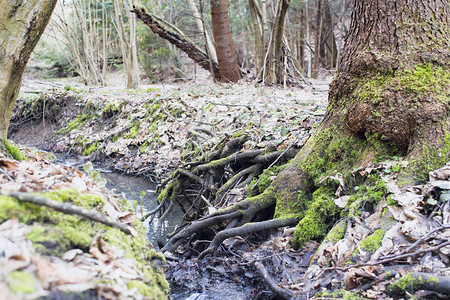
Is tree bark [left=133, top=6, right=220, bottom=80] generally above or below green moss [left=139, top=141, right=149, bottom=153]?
above

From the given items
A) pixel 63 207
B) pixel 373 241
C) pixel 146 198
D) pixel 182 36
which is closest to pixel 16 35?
pixel 63 207

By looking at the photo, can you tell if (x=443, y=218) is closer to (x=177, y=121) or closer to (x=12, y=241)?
(x=12, y=241)

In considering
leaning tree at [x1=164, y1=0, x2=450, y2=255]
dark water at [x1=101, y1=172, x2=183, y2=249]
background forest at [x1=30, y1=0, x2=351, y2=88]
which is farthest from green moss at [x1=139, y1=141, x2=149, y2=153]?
leaning tree at [x1=164, y1=0, x2=450, y2=255]

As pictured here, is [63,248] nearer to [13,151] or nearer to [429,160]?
[13,151]

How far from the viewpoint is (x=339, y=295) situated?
208cm

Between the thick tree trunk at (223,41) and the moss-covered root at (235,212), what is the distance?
8218 millimetres

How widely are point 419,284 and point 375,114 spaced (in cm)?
158

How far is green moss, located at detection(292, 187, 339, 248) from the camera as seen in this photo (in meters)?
2.99

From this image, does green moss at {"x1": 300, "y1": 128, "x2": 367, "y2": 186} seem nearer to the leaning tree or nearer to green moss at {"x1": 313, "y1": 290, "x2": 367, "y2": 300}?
the leaning tree

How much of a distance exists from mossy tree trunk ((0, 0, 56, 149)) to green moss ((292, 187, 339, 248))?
8.46 ft

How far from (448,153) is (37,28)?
10.9 feet

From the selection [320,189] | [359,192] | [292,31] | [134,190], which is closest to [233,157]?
[320,189]

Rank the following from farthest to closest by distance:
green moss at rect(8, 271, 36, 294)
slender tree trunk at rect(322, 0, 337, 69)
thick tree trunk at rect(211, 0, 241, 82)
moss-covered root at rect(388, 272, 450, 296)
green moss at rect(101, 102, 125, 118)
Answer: slender tree trunk at rect(322, 0, 337, 69) < thick tree trunk at rect(211, 0, 241, 82) < green moss at rect(101, 102, 125, 118) < moss-covered root at rect(388, 272, 450, 296) < green moss at rect(8, 271, 36, 294)

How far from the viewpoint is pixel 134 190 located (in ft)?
21.4
